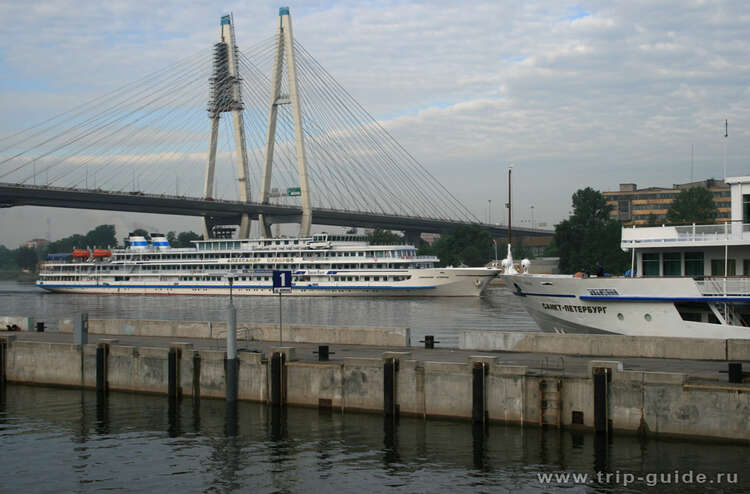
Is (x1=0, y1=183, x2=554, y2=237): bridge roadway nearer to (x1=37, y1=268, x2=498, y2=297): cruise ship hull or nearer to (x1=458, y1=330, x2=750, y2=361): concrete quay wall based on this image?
(x1=37, y1=268, x2=498, y2=297): cruise ship hull

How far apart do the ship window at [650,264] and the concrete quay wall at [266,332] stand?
863 cm

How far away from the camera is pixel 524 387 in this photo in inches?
737

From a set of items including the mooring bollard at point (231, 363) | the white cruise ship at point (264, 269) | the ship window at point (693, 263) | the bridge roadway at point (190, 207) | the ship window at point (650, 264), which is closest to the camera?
the mooring bollard at point (231, 363)

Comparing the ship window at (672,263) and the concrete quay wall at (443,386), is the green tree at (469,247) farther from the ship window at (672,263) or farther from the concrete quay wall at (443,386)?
the concrete quay wall at (443,386)

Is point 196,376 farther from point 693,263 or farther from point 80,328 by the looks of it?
point 693,263

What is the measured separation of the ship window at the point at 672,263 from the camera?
84.9 ft

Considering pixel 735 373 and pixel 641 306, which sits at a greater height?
pixel 641 306

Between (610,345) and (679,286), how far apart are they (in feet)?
13.3

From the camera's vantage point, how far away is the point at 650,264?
26.4 m

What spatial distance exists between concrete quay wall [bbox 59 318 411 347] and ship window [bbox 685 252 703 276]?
9769 millimetres

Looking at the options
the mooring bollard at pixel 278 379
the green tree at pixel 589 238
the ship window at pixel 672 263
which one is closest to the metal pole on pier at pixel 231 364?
the mooring bollard at pixel 278 379

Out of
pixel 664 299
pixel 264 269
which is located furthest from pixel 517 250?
pixel 664 299

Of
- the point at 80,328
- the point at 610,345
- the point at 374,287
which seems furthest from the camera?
the point at 374,287

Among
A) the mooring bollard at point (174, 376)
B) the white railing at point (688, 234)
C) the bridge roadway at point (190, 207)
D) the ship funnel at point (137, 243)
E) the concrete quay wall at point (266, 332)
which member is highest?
the bridge roadway at point (190, 207)
